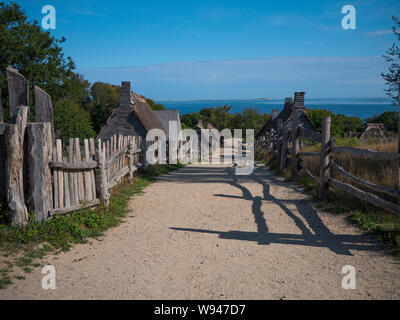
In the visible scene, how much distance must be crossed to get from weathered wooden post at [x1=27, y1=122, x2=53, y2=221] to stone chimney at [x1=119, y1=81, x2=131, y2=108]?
1886 cm

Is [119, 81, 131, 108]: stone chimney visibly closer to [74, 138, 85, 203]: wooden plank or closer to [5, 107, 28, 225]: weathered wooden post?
[74, 138, 85, 203]: wooden plank

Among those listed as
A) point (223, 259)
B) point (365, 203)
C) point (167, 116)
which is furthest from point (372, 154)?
point (167, 116)

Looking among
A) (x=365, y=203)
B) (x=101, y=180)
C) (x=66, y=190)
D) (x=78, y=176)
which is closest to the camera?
(x=66, y=190)

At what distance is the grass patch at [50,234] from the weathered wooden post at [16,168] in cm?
22

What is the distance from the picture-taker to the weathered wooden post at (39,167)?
5211 millimetres

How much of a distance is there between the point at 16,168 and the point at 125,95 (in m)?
19.5

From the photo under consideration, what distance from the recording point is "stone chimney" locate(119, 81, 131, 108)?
922 inches

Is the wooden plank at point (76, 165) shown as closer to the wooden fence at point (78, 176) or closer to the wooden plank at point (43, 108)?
the wooden fence at point (78, 176)

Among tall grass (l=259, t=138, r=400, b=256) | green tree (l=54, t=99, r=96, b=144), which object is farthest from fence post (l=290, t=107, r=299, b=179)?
green tree (l=54, t=99, r=96, b=144)

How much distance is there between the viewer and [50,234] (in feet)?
17.0

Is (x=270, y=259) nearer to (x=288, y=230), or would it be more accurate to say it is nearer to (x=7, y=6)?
(x=288, y=230)

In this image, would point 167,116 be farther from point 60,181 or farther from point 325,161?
point 60,181

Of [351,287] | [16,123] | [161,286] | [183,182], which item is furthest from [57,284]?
[183,182]
